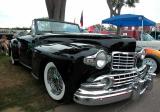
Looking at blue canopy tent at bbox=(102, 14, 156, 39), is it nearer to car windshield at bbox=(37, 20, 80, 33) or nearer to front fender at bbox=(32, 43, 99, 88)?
car windshield at bbox=(37, 20, 80, 33)

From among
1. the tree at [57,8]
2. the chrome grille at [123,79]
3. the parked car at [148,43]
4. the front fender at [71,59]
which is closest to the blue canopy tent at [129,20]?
the parked car at [148,43]

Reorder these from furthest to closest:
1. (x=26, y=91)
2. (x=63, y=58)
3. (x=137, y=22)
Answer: (x=137, y=22) → (x=26, y=91) → (x=63, y=58)

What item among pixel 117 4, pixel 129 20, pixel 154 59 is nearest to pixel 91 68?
pixel 154 59

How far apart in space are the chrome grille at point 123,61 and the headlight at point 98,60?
0.50 ft

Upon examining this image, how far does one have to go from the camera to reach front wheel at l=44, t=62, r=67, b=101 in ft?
13.6

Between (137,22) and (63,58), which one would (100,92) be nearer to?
(63,58)

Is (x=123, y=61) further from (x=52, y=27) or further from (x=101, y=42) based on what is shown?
(x=52, y=27)

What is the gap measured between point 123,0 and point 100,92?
67.6 feet

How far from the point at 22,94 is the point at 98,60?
179 centimetres

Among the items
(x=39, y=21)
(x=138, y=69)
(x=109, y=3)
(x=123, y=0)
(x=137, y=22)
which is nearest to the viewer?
(x=138, y=69)

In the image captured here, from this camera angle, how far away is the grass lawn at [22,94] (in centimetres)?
422

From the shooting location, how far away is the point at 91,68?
3764 mm

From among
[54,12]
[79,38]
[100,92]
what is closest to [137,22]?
[54,12]

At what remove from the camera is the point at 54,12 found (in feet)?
34.9
